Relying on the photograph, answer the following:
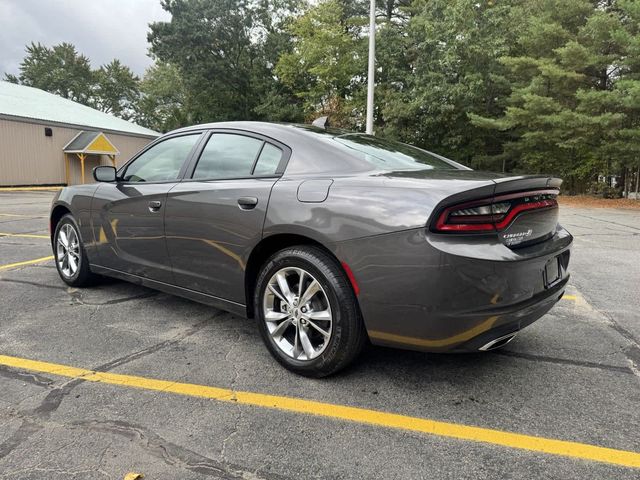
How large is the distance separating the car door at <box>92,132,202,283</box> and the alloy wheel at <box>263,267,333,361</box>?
3.52 ft

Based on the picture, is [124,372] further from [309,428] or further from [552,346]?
[552,346]

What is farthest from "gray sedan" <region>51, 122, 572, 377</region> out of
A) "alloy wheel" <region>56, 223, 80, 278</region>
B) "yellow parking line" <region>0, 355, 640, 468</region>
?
"alloy wheel" <region>56, 223, 80, 278</region>

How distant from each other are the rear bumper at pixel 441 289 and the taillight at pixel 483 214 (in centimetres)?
7

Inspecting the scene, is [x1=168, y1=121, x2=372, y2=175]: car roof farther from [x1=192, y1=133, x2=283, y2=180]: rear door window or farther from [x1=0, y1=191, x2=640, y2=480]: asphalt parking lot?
[x1=0, y1=191, x2=640, y2=480]: asphalt parking lot

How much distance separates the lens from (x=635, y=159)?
1770cm

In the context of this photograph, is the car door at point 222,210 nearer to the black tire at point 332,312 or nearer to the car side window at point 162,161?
the car side window at point 162,161

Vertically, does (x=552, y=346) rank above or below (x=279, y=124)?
below

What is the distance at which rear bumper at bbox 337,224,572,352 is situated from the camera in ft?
7.13

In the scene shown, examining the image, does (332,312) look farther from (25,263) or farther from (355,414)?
(25,263)

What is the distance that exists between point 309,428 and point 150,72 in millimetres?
54759

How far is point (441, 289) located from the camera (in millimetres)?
2172

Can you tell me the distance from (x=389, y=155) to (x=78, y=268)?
10.9ft

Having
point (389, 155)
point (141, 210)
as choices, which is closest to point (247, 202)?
point (389, 155)

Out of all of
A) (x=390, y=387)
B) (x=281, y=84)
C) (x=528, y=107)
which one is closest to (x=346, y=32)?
(x=281, y=84)
